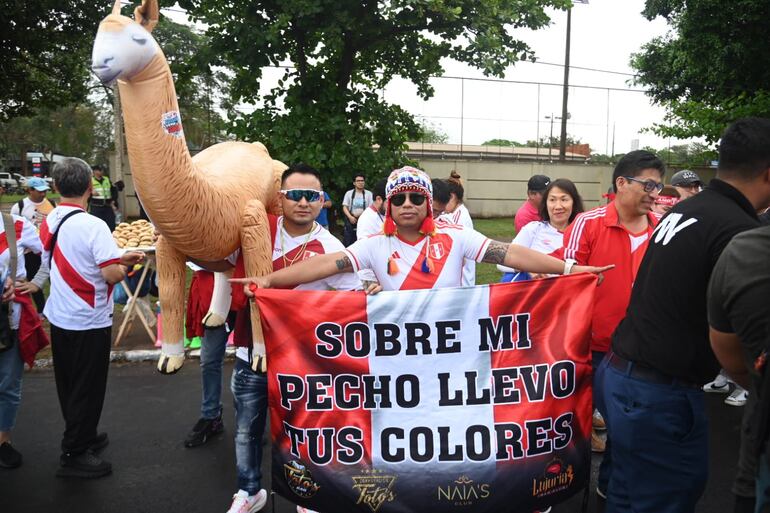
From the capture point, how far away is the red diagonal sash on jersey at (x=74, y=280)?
13.3ft

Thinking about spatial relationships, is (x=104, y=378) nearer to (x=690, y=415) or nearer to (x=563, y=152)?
(x=690, y=415)

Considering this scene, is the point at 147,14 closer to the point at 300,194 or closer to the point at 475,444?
the point at 300,194

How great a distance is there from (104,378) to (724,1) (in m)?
13.8

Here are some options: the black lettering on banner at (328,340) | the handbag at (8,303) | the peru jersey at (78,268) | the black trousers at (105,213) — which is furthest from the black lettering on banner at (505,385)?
the black trousers at (105,213)

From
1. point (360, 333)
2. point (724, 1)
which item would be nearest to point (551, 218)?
point (360, 333)

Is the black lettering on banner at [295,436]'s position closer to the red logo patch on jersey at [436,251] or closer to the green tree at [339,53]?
the red logo patch on jersey at [436,251]

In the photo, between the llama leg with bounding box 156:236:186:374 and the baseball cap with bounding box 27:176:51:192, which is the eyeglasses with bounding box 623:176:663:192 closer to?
the llama leg with bounding box 156:236:186:374

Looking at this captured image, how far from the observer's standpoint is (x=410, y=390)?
9.83ft

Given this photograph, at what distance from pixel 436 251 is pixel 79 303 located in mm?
2527

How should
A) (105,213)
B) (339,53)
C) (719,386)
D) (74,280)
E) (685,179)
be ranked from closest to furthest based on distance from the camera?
(74,280) → (719,386) → (685,179) → (339,53) → (105,213)

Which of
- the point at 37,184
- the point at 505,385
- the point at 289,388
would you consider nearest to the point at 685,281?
the point at 505,385

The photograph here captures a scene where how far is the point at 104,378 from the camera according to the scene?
167 inches

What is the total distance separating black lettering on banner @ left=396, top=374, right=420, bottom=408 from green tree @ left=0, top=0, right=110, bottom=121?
12.7 meters

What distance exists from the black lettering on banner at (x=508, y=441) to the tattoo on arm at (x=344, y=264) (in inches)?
44.0
